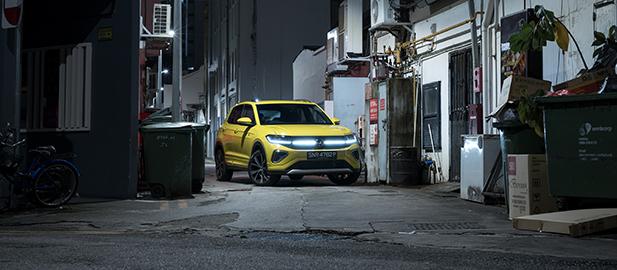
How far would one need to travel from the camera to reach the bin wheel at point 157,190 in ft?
36.4

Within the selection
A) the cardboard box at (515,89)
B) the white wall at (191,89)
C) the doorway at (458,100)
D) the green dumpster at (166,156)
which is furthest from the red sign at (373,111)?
the white wall at (191,89)

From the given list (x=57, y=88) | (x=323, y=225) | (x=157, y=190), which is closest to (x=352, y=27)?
(x=57, y=88)

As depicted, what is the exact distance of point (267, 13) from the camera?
34.2 metres

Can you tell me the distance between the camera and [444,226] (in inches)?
304

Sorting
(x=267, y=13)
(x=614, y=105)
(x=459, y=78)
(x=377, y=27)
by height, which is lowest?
(x=614, y=105)

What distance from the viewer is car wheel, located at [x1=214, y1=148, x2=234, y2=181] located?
15.5 meters

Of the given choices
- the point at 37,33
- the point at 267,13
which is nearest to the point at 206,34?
the point at 267,13

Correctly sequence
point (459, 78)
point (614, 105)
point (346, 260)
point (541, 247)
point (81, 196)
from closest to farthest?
point (346, 260) < point (541, 247) < point (614, 105) < point (81, 196) < point (459, 78)

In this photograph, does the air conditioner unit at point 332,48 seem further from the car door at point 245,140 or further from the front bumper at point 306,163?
the front bumper at point 306,163

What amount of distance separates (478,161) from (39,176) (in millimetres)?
6204

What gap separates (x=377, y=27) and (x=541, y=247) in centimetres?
1091

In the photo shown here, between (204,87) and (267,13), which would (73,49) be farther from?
(204,87)

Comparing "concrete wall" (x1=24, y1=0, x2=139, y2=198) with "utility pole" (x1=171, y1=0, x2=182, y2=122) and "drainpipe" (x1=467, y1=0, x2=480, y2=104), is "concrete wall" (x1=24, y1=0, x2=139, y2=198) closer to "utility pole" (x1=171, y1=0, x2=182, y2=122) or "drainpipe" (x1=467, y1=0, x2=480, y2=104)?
"utility pole" (x1=171, y1=0, x2=182, y2=122)

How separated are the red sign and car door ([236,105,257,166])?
2.76m
